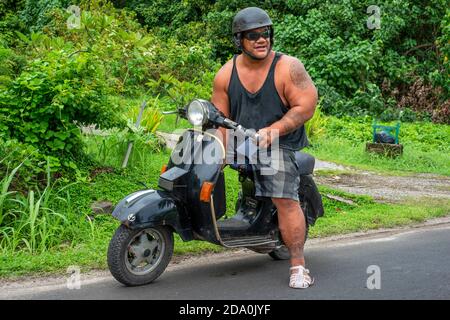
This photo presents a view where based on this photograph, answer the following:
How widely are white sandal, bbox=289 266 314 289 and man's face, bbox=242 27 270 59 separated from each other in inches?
60.0

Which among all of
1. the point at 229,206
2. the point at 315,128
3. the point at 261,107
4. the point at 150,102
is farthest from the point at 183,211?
the point at 315,128

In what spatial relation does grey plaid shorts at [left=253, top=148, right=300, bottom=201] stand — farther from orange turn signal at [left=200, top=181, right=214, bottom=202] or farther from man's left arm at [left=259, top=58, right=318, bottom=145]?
orange turn signal at [left=200, top=181, right=214, bottom=202]

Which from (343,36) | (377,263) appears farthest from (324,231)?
(343,36)

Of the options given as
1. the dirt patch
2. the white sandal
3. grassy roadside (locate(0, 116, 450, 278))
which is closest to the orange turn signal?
the white sandal

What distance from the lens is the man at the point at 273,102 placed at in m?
5.06

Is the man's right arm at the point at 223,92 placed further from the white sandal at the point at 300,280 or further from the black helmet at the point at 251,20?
the white sandal at the point at 300,280

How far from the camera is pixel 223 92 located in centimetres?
538

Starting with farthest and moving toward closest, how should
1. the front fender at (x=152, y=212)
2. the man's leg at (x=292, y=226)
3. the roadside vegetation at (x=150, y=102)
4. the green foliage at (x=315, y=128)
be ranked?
the green foliage at (x=315, y=128) < the roadside vegetation at (x=150, y=102) < the man's leg at (x=292, y=226) < the front fender at (x=152, y=212)

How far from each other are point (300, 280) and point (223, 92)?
146cm

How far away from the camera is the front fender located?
491 cm

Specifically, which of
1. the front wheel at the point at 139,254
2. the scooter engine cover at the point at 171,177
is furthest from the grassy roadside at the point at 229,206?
the scooter engine cover at the point at 171,177

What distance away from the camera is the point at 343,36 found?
16.4 meters

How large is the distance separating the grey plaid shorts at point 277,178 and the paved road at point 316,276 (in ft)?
2.18

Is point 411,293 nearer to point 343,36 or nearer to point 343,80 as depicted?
point 343,80
